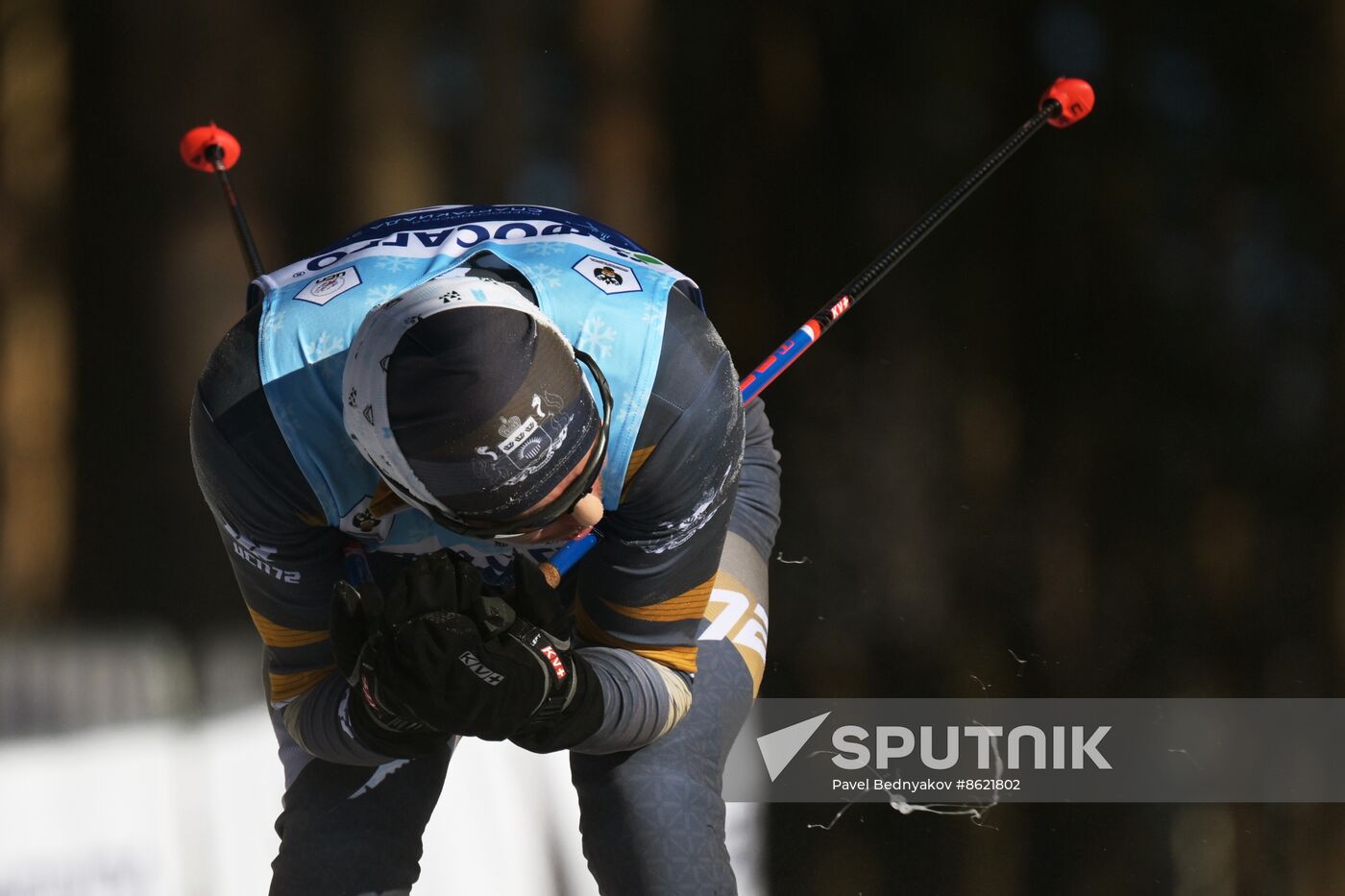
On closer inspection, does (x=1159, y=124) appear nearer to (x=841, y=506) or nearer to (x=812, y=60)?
(x=812, y=60)

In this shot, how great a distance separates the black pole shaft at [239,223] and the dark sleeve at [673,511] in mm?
475

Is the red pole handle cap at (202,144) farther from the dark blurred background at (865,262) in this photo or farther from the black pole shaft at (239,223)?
the dark blurred background at (865,262)

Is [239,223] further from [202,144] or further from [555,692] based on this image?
[555,692]

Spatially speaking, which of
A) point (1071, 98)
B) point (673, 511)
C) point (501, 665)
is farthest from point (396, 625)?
point (1071, 98)

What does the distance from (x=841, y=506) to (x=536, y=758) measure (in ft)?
1.81

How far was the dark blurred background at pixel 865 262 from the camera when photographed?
198 centimetres

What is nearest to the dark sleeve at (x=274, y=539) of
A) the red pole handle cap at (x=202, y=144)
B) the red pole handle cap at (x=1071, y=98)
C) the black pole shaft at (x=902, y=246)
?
the black pole shaft at (x=902, y=246)

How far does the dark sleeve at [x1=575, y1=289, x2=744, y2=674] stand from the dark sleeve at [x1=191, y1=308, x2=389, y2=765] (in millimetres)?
195

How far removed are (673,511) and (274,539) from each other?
271mm

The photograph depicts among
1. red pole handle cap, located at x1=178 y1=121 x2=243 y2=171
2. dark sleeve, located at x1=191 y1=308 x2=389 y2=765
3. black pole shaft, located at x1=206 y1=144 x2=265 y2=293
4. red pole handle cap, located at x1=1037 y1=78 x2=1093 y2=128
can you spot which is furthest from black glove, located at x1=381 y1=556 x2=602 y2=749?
red pole handle cap, located at x1=1037 y1=78 x2=1093 y2=128

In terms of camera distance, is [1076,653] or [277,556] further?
[1076,653]

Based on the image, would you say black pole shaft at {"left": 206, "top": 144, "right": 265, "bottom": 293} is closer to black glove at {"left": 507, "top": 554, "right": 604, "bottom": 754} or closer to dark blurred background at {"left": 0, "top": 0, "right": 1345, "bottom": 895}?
dark blurred background at {"left": 0, "top": 0, "right": 1345, "bottom": 895}

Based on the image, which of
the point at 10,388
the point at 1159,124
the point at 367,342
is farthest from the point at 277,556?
the point at 1159,124

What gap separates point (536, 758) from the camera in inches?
70.9
